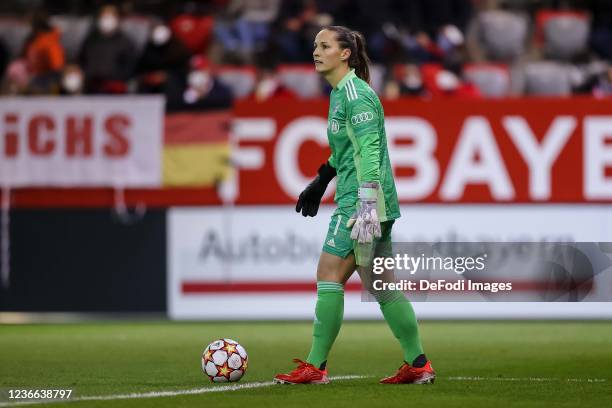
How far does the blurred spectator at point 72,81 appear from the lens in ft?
53.6

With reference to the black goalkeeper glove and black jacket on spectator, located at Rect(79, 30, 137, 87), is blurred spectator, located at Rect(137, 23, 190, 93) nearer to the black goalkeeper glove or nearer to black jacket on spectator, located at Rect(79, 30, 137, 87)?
black jacket on spectator, located at Rect(79, 30, 137, 87)

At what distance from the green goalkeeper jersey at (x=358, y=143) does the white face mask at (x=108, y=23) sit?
10.4 meters

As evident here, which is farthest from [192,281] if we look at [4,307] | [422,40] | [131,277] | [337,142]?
[337,142]

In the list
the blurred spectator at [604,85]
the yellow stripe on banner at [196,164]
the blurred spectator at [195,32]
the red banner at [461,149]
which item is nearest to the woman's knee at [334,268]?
the red banner at [461,149]

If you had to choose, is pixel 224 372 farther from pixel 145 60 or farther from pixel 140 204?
pixel 145 60

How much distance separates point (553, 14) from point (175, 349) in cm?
1030

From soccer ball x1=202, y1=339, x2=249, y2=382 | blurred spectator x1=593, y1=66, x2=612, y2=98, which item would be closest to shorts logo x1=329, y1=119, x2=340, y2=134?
soccer ball x1=202, y1=339, x2=249, y2=382

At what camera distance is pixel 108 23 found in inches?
712

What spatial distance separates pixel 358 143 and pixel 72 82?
940 centimetres

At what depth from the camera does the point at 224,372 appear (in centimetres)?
833

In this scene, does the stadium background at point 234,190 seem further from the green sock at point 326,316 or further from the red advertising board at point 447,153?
the green sock at point 326,316

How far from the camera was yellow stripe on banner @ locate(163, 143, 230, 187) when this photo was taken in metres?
15.0

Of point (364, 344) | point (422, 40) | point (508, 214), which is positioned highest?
point (422, 40)

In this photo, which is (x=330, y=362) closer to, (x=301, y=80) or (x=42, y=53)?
(x=301, y=80)
